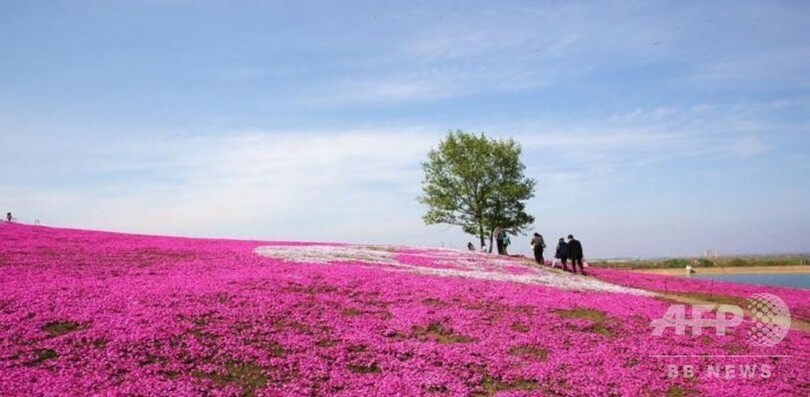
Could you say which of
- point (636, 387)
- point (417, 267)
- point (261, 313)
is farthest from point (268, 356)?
point (417, 267)

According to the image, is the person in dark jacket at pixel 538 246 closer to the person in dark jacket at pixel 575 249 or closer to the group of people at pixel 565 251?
the group of people at pixel 565 251

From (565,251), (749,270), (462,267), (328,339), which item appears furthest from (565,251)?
(749,270)

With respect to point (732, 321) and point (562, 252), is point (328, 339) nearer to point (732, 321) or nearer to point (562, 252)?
point (732, 321)

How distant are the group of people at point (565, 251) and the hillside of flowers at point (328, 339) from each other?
1220 centimetres

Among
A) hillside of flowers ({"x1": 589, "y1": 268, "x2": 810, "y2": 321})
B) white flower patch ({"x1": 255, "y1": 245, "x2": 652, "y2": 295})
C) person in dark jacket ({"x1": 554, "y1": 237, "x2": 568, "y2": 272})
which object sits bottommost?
hillside of flowers ({"x1": 589, "y1": 268, "x2": 810, "y2": 321})

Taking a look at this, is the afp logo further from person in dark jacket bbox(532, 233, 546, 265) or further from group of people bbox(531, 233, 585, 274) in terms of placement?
person in dark jacket bbox(532, 233, 546, 265)

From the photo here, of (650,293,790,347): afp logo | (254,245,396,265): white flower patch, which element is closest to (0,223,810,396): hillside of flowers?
(650,293,790,347): afp logo

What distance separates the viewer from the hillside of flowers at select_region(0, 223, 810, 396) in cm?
1400

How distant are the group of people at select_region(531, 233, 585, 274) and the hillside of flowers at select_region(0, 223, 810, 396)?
12203 mm

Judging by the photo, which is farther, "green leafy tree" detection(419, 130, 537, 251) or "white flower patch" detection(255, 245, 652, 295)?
"green leafy tree" detection(419, 130, 537, 251)

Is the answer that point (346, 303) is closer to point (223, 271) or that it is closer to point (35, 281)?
point (223, 271)

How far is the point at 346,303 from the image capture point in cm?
2139

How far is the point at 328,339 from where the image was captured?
17.1 meters

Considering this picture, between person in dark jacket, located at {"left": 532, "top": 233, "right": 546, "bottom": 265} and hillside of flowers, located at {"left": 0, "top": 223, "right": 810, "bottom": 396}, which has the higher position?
person in dark jacket, located at {"left": 532, "top": 233, "right": 546, "bottom": 265}
